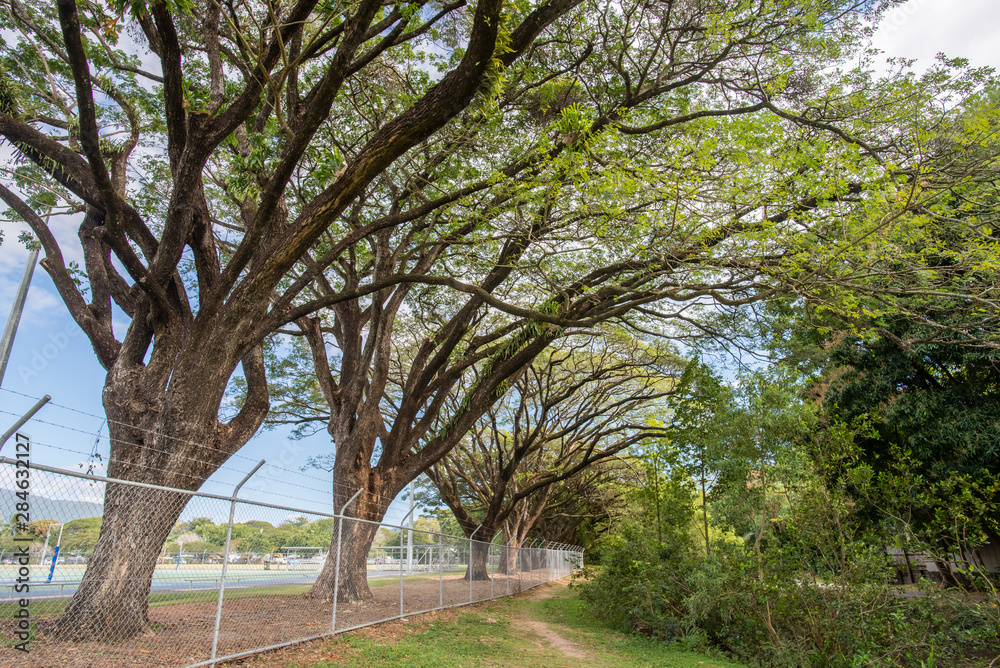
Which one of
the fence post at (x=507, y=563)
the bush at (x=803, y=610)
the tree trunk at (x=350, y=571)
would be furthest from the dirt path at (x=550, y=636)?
the fence post at (x=507, y=563)

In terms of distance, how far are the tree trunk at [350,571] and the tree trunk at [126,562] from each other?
363 centimetres

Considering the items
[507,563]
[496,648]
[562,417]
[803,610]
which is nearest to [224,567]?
[496,648]

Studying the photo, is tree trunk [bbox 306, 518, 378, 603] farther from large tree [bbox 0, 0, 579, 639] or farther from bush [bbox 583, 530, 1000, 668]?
bush [bbox 583, 530, 1000, 668]

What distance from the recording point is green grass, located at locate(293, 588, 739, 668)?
5840mm

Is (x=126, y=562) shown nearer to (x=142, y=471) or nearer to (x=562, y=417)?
(x=142, y=471)

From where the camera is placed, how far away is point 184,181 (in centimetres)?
606

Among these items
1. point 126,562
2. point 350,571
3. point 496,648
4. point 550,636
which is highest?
point 126,562

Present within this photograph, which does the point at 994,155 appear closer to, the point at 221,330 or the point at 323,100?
the point at 323,100

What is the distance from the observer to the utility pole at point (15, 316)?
437 cm

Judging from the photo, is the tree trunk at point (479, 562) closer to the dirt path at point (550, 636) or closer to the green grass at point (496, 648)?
the dirt path at point (550, 636)

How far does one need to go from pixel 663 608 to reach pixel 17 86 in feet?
39.1

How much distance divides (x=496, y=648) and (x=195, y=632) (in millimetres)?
3690

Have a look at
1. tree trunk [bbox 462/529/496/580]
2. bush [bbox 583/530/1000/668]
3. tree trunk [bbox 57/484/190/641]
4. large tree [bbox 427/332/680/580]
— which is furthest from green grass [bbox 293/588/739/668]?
large tree [bbox 427/332/680/580]

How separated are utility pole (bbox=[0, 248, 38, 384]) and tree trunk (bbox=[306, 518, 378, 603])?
530 centimetres
